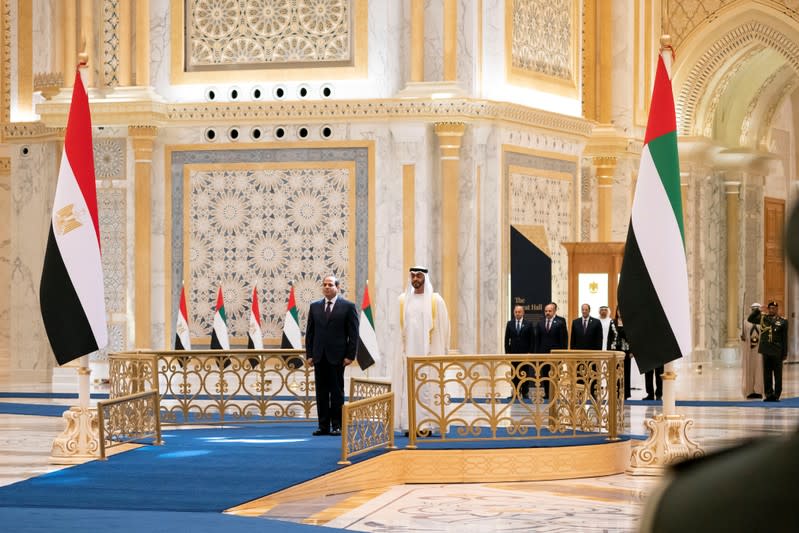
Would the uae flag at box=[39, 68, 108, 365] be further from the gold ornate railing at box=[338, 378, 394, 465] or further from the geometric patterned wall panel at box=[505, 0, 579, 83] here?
the geometric patterned wall panel at box=[505, 0, 579, 83]

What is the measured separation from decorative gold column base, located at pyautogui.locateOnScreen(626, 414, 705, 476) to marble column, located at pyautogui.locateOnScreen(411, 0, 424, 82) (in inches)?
271

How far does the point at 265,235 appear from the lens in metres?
15.1

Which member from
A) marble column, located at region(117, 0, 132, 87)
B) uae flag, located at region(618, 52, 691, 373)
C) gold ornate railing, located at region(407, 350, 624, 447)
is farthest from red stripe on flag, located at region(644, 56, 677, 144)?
marble column, located at region(117, 0, 132, 87)

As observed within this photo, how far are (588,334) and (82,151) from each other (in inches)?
→ 271

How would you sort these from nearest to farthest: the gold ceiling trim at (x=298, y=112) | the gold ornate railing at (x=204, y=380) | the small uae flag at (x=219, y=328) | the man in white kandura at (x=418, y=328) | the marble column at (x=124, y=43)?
the man in white kandura at (x=418, y=328) → the gold ornate railing at (x=204, y=380) → the gold ceiling trim at (x=298, y=112) → the small uae flag at (x=219, y=328) → the marble column at (x=124, y=43)

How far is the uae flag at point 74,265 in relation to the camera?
27.6 feet

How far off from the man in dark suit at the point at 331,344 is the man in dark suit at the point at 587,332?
512 centimetres

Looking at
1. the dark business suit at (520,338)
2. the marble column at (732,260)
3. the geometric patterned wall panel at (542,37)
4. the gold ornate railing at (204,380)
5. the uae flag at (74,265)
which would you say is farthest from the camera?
the marble column at (732,260)

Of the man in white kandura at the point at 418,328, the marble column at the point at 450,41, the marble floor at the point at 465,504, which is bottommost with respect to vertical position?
the marble floor at the point at 465,504

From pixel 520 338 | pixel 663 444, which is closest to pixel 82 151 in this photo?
pixel 663 444

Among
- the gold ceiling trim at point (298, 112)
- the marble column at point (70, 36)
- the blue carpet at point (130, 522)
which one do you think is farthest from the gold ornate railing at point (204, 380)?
the marble column at point (70, 36)

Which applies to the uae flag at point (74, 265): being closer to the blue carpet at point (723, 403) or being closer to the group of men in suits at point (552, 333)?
the group of men in suits at point (552, 333)

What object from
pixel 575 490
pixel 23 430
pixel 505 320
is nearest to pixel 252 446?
pixel 575 490

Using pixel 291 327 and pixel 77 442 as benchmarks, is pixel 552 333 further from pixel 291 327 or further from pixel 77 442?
pixel 77 442
